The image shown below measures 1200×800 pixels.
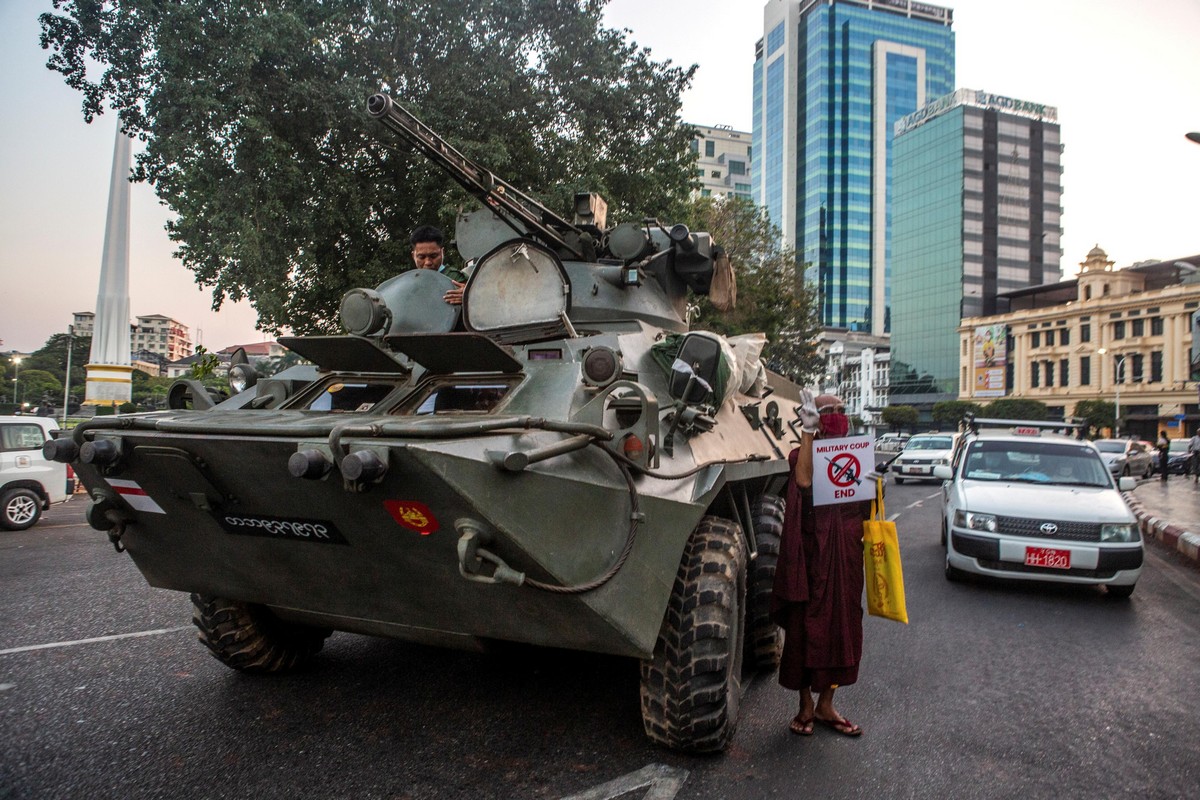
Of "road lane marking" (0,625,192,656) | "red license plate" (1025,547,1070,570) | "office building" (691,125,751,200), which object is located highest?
"office building" (691,125,751,200)

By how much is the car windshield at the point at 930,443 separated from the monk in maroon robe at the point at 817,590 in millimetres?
20760

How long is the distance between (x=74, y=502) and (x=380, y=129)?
8.49 metres

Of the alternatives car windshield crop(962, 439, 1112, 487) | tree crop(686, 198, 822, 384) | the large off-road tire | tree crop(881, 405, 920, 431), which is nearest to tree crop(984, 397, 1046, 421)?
tree crop(881, 405, 920, 431)

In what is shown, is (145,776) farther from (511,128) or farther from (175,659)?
(511,128)

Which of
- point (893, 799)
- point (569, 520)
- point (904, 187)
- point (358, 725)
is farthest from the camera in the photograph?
point (904, 187)

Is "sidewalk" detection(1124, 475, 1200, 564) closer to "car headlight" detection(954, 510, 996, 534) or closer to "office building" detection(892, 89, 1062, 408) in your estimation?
"car headlight" detection(954, 510, 996, 534)

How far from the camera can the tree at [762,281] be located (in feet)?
72.8

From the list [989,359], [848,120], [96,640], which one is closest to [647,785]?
[96,640]

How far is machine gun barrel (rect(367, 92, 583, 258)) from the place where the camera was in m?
4.45

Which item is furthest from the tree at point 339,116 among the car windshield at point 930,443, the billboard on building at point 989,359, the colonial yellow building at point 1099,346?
the billboard on building at point 989,359

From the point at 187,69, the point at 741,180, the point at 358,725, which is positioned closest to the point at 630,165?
the point at 187,69

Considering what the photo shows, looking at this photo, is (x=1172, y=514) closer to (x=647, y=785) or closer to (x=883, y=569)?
(x=883, y=569)

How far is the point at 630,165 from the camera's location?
15375 millimetres

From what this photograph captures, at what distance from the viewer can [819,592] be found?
4.07 meters
